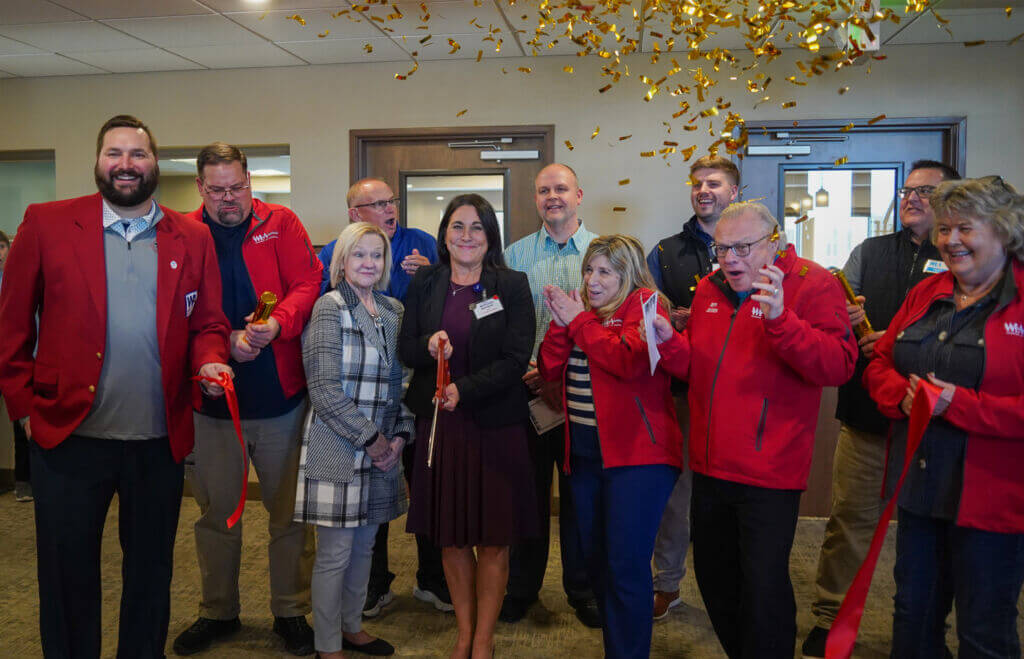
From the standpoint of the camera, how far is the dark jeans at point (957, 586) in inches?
75.0

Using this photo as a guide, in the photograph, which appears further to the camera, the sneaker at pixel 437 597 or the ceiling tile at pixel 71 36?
the ceiling tile at pixel 71 36

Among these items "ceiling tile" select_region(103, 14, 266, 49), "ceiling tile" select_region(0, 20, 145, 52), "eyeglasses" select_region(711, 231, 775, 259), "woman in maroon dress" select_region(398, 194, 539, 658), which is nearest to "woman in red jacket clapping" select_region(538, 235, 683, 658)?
"woman in maroon dress" select_region(398, 194, 539, 658)

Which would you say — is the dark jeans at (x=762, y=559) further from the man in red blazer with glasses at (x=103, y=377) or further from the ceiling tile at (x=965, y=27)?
the ceiling tile at (x=965, y=27)

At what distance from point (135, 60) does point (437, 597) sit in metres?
3.90

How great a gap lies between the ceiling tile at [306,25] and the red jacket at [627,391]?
8.27 ft

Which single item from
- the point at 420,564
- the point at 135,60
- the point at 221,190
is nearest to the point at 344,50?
the point at 135,60

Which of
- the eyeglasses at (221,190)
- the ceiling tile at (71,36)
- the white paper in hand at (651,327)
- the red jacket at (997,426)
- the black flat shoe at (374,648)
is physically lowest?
the black flat shoe at (374,648)

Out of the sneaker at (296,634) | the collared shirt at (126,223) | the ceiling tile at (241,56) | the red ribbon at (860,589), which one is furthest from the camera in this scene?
the ceiling tile at (241,56)

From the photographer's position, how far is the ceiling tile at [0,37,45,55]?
14.4ft

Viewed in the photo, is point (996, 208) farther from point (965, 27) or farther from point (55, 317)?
point (965, 27)

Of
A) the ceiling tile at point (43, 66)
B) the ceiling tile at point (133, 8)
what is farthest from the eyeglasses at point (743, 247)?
the ceiling tile at point (43, 66)

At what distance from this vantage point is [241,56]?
4699mm

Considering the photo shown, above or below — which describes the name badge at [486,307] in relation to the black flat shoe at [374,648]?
above

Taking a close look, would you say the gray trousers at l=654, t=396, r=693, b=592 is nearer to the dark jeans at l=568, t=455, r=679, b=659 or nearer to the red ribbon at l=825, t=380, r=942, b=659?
the dark jeans at l=568, t=455, r=679, b=659
